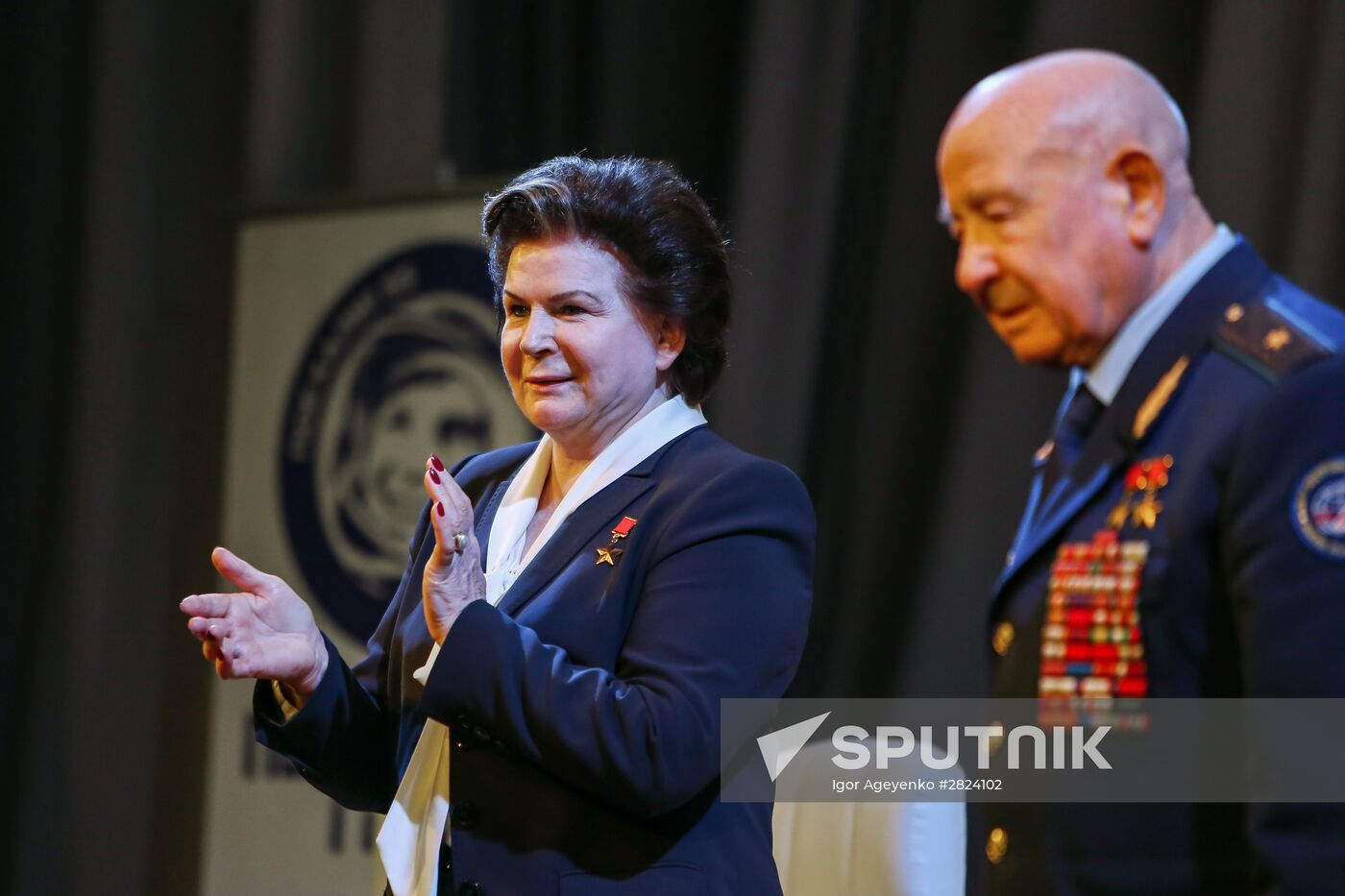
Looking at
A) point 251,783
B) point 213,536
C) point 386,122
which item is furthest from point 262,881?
point 386,122

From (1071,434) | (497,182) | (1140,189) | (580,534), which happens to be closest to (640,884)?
(580,534)

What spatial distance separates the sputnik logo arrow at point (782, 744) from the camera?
1.98 m

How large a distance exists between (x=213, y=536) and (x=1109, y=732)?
3361mm

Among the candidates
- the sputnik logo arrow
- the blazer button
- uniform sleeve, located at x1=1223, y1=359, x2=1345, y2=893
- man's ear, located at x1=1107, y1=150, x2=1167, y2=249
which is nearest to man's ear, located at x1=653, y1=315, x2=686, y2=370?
the sputnik logo arrow

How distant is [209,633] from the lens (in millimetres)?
1862

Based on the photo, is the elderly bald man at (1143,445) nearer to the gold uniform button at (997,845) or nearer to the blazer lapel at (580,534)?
the gold uniform button at (997,845)

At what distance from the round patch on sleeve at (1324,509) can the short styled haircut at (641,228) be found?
3.21ft

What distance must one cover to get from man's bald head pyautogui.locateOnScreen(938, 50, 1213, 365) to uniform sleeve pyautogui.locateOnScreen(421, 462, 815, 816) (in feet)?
1.71

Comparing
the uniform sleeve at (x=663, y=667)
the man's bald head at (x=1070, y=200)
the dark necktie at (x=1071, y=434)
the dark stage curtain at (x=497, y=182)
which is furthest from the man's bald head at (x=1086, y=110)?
the dark stage curtain at (x=497, y=182)

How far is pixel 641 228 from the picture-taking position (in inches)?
79.4

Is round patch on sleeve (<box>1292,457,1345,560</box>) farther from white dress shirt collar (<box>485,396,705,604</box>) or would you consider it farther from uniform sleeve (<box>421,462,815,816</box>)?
white dress shirt collar (<box>485,396,705,604</box>)

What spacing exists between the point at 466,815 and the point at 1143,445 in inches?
36.5

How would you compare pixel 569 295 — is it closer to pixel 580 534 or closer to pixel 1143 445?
pixel 580 534

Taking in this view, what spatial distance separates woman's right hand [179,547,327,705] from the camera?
6.12 ft
